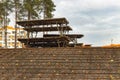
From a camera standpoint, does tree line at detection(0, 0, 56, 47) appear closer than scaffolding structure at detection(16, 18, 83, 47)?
No

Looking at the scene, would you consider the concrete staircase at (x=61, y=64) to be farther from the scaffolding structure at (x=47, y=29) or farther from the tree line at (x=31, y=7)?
the tree line at (x=31, y=7)

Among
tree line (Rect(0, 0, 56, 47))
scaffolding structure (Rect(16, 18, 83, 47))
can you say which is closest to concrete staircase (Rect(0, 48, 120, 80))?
scaffolding structure (Rect(16, 18, 83, 47))

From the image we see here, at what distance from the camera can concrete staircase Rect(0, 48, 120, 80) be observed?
1247 centimetres

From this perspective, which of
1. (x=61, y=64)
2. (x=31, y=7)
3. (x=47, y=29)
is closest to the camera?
(x=61, y=64)

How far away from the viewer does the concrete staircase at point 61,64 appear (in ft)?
40.9

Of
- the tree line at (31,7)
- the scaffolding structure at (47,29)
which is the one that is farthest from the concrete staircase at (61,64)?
the tree line at (31,7)

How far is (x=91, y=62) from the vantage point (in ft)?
45.4

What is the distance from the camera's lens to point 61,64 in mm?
13789

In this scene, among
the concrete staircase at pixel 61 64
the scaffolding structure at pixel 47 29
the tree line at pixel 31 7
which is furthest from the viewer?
the tree line at pixel 31 7

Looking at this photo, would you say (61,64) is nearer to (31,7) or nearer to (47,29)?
(47,29)

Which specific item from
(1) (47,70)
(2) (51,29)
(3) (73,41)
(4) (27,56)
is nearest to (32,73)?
→ (1) (47,70)

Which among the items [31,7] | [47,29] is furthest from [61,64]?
[31,7]

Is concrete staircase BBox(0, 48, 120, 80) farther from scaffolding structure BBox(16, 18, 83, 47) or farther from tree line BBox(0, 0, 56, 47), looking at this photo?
tree line BBox(0, 0, 56, 47)

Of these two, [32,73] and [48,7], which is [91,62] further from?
[48,7]
